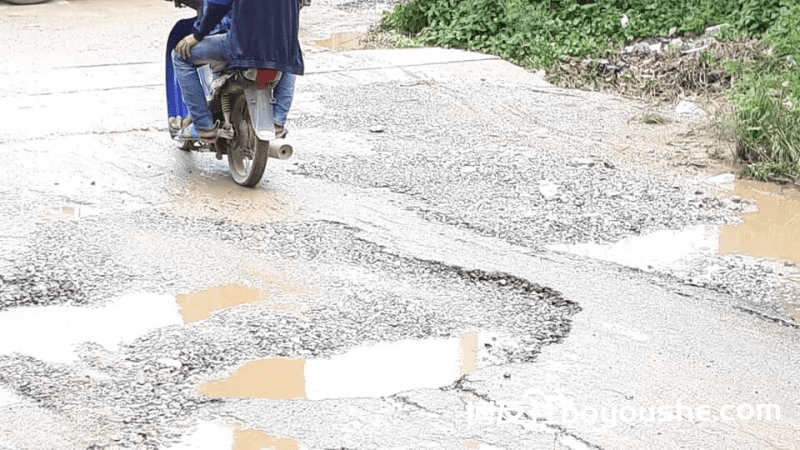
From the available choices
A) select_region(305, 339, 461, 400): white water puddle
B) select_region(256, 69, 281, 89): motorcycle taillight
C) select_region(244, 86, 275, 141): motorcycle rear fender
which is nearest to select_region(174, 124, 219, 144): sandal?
select_region(244, 86, 275, 141): motorcycle rear fender

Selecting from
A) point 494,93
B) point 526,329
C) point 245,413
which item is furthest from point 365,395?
point 494,93

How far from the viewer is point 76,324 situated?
4828 millimetres

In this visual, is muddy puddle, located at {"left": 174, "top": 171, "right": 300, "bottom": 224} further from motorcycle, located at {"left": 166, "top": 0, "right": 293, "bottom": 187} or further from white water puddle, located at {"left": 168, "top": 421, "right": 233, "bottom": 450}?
white water puddle, located at {"left": 168, "top": 421, "right": 233, "bottom": 450}

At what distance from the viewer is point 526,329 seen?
4.88 metres

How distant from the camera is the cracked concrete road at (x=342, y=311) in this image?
13.3ft

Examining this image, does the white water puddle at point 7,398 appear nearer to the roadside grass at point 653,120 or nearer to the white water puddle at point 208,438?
the white water puddle at point 208,438

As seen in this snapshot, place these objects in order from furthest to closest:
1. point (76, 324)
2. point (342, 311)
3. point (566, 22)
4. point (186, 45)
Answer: point (566, 22), point (186, 45), point (342, 311), point (76, 324)

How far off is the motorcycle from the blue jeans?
0.24ft

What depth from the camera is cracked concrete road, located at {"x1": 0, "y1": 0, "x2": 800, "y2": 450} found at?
405 centimetres

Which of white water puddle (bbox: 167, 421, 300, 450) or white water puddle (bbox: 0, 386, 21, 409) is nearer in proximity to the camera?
white water puddle (bbox: 167, 421, 300, 450)

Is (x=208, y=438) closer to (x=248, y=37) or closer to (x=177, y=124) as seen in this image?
(x=248, y=37)

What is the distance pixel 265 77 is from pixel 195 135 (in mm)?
815

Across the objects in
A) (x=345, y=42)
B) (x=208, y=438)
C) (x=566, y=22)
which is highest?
(x=566, y=22)

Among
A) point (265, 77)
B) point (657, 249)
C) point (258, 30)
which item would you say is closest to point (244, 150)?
point (265, 77)
